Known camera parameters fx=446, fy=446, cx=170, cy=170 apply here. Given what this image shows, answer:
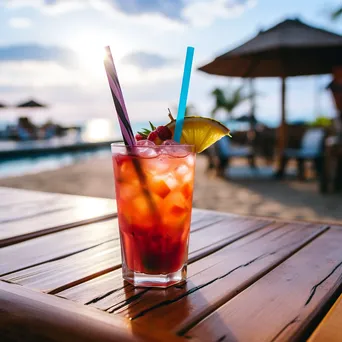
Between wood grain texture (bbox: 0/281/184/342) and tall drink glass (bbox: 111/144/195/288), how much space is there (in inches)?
5.6

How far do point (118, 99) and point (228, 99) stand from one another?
19322 millimetres

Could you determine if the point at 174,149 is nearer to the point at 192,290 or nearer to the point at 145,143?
the point at 145,143

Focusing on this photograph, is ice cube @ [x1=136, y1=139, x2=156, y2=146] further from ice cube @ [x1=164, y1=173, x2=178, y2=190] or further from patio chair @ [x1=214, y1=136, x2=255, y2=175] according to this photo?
patio chair @ [x1=214, y1=136, x2=255, y2=175]

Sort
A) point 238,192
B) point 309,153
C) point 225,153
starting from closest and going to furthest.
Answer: point 238,192
point 309,153
point 225,153

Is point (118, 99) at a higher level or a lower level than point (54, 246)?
higher

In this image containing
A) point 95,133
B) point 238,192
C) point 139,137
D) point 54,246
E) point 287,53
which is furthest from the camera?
point 95,133

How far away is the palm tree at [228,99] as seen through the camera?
1945 cm

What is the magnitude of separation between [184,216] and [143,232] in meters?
0.08

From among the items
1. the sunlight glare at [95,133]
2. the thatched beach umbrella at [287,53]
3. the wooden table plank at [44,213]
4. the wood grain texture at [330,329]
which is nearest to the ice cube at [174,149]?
the wood grain texture at [330,329]

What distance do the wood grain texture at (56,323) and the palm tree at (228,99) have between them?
19043 millimetres

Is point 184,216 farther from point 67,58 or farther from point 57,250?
point 67,58

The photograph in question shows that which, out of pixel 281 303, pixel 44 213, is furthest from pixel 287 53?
pixel 281 303

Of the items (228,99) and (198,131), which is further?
(228,99)

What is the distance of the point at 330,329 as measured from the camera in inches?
21.6
